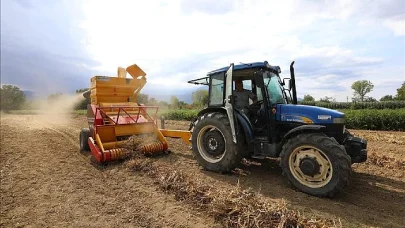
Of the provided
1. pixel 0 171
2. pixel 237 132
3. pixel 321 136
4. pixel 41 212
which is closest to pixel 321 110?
pixel 321 136

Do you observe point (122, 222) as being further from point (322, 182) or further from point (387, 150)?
point (387, 150)

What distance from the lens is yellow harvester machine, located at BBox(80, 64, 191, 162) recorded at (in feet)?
21.2

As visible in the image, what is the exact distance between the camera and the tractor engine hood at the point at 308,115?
4.45 metres

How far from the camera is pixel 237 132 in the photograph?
5039mm

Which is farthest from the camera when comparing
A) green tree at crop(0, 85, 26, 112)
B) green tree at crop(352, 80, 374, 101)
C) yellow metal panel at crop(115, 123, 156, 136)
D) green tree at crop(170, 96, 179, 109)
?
green tree at crop(352, 80, 374, 101)

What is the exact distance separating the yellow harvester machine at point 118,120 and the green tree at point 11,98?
38374 millimetres

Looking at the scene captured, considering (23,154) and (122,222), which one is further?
(23,154)

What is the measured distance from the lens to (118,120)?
7051 mm

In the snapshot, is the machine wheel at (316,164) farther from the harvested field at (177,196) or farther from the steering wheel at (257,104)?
the steering wheel at (257,104)

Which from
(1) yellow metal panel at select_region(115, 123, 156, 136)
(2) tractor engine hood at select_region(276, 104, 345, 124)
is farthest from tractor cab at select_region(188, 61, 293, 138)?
(1) yellow metal panel at select_region(115, 123, 156, 136)

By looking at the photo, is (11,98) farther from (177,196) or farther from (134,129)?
(177,196)

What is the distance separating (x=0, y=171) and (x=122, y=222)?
410cm

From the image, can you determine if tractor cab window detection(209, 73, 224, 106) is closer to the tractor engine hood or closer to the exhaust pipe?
the tractor engine hood

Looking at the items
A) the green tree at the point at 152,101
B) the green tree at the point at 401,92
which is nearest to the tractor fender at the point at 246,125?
the green tree at the point at 152,101
